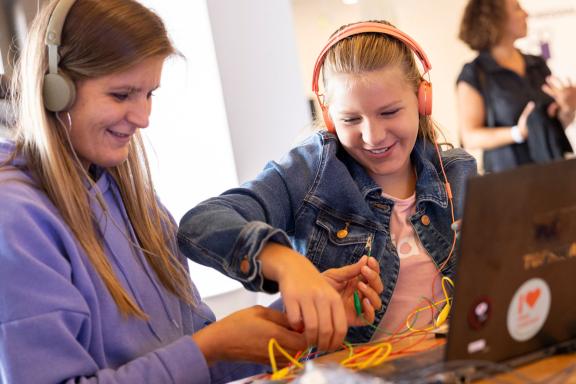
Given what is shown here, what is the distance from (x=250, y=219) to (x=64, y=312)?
30cm

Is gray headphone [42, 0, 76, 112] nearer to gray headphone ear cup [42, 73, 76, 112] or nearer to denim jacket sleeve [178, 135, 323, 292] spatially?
gray headphone ear cup [42, 73, 76, 112]

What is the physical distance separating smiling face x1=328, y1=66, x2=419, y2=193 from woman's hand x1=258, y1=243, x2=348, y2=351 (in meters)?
0.36

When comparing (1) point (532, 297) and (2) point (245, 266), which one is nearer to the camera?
(1) point (532, 297)

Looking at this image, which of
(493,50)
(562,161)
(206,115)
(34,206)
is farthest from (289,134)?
(562,161)

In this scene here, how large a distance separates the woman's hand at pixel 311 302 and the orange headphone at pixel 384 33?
45 cm

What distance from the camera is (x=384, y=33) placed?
1.22 m

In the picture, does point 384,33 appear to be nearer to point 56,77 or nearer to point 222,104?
point 56,77

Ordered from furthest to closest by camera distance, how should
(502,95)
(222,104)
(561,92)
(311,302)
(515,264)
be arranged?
1. (561,92)
2. (502,95)
3. (222,104)
4. (311,302)
5. (515,264)

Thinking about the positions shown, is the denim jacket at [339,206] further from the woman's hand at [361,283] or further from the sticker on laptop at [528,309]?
the sticker on laptop at [528,309]

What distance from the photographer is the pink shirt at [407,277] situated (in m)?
1.16

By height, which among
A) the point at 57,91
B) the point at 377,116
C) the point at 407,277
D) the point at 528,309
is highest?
the point at 57,91

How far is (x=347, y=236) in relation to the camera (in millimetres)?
1201

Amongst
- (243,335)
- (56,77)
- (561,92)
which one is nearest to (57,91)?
(56,77)

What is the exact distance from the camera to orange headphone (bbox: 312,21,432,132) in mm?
1194
